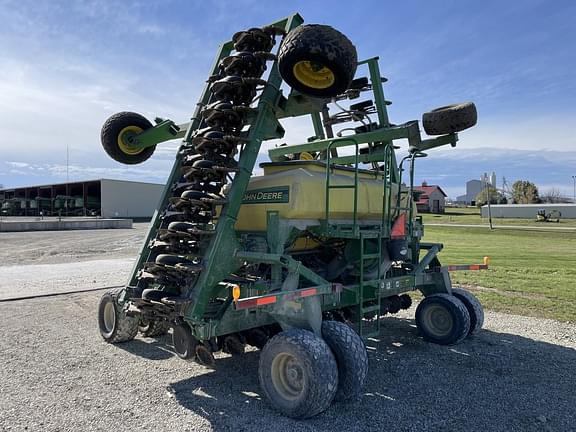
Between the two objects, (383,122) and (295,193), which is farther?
(383,122)

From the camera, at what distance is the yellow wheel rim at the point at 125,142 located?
20.5ft

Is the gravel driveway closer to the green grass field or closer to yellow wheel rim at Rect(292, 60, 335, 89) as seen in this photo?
yellow wheel rim at Rect(292, 60, 335, 89)

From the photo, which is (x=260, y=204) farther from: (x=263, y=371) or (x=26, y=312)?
(x=26, y=312)

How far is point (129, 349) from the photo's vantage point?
546 centimetres

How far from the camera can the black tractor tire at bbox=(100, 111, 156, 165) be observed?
617 cm

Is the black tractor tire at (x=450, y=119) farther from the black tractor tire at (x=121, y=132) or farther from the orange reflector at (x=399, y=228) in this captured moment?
the black tractor tire at (x=121, y=132)

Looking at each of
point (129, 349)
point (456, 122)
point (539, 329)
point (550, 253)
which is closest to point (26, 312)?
point (129, 349)

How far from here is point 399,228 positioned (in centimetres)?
539

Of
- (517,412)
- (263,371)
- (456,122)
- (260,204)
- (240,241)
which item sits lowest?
(517,412)

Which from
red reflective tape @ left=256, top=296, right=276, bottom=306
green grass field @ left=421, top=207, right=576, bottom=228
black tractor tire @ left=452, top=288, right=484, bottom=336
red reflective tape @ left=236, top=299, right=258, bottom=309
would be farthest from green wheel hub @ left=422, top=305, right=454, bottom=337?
green grass field @ left=421, top=207, right=576, bottom=228

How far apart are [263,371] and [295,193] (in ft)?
5.49

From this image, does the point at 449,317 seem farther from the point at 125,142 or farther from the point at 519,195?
the point at 519,195

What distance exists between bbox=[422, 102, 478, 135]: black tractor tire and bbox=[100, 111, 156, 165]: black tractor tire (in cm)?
373

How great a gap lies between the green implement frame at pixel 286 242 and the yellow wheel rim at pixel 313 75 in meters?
0.62
